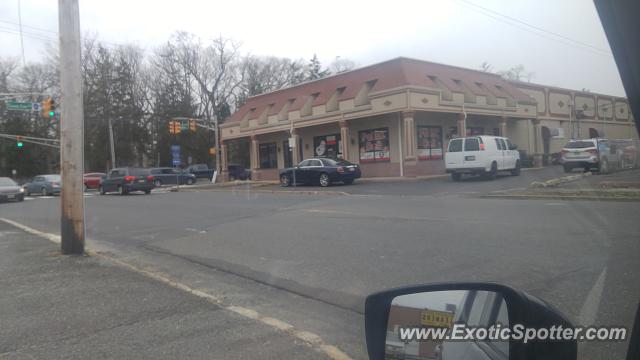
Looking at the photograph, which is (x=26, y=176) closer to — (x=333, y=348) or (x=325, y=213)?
(x=325, y=213)

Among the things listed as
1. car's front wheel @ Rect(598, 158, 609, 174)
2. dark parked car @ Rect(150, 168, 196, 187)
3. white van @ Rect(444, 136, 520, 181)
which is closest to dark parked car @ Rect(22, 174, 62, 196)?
dark parked car @ Rect(150, 168, 196, 187)

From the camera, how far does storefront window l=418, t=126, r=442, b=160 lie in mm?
28297

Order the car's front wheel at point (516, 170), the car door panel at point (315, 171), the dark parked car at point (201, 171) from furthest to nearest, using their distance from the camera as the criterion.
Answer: the dark parked car at point (201, 171), the car door panel at point (315, 171), the car's front wheel at point (516, 170)

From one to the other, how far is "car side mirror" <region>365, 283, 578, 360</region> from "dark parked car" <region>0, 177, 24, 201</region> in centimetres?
3013

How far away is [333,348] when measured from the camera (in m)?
4.01

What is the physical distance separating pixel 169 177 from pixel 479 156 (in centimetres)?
2936

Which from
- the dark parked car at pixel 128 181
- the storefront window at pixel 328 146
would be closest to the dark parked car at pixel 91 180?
the dark parked car at pixel 128 181

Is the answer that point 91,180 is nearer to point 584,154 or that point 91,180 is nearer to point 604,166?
point 584,154

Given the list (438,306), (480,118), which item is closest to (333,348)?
(438,306)

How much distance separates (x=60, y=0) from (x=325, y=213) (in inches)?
318

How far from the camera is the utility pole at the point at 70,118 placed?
8.02 meters

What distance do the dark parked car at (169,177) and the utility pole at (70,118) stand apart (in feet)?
110

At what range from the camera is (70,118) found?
8008mm

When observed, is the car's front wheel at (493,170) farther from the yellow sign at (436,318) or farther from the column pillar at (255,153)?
the yellow sign at (436,318)
